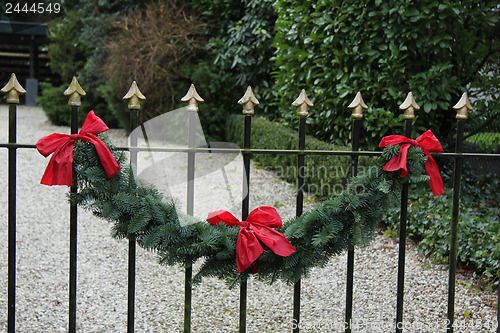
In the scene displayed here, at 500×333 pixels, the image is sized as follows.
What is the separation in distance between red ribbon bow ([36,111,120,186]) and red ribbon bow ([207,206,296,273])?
498 millimetres

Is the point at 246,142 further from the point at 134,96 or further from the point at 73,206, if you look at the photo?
the point at 73,206

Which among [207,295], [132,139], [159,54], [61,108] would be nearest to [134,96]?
[132,139]

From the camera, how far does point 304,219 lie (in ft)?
6.68

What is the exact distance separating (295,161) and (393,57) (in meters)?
1.91

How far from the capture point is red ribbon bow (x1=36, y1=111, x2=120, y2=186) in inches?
74.4

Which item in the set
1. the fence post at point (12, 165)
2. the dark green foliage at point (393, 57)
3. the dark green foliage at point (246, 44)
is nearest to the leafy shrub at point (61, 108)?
the dark green foliage at point (246, 44)

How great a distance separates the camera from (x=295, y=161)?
612 centimetres

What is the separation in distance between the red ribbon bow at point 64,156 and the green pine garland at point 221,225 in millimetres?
37

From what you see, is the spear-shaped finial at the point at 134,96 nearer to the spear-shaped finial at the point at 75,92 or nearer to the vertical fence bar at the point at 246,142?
the spear-shaped finial at the point at 75,92

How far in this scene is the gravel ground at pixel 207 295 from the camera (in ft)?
10.2

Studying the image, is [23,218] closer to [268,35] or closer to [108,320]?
[108,320]

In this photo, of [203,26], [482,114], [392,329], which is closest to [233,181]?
[482,114]

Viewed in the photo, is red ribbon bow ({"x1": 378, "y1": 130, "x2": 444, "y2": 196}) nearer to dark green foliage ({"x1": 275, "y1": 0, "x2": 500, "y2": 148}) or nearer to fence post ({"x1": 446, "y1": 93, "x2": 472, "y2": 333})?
fence post ({"x1": 446, "y1": 93, "x2": 472, "y2": 333})

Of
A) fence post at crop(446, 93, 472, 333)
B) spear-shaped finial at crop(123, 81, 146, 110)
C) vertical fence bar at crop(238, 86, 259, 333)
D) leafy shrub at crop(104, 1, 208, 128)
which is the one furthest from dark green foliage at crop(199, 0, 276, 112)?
spear-shaped finial at crop(123, 81, 146, 110)
